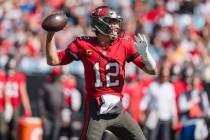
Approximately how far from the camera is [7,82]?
1293cm

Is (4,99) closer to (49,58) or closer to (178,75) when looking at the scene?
(178,75)

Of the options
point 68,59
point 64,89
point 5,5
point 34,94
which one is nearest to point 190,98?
point 64,89

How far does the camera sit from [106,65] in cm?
728

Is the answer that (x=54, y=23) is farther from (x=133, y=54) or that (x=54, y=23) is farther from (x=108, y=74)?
(x=133, y=54)

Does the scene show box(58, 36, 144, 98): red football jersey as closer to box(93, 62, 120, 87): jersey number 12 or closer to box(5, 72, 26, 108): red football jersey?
box(93, 62, 120, 87): jersey number 12

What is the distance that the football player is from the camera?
7.24m

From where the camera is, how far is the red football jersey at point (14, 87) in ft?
42.3

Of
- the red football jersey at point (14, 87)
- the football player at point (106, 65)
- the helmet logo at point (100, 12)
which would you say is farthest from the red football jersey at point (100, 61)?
the red football jersey at point (14, 87)

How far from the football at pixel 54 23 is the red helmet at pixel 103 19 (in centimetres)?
28

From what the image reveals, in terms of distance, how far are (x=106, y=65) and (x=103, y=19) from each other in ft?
1.26

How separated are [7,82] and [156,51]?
10.6 feet

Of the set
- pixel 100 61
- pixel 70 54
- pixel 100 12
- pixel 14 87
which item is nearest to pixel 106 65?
pixel 100 61

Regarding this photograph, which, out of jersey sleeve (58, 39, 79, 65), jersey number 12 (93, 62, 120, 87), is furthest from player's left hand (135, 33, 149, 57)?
jersey sleeve (58, 39, 79, 65)

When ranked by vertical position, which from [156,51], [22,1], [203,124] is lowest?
[203,124]
